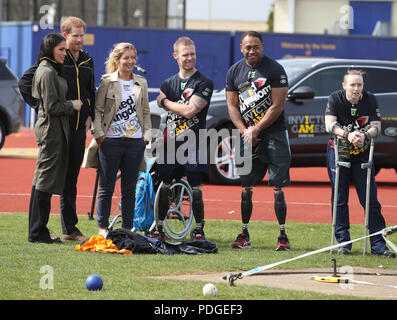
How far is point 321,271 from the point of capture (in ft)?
25.6

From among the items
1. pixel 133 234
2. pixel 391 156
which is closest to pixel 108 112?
pixel 133 234

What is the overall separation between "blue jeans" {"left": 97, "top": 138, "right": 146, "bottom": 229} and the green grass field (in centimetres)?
54

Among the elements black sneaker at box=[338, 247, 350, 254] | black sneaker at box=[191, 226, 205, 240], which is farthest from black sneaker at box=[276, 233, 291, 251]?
black sneaker at box=[191, 226, 205, 240]

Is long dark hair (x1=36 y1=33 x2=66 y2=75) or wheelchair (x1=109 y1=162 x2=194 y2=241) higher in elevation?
long dark hair (x1=36 y1=33 x2=66 y2=75)

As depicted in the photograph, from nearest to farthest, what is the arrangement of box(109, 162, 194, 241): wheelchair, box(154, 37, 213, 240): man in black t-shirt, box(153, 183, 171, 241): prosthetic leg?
box(154, 37, 213, 240): man in black t-shirt
box(153, 183, 171, 241): prosthetic leg
box(109, 162, 194, 241): wheelchair

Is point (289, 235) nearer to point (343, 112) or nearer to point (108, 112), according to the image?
point (343, 112)

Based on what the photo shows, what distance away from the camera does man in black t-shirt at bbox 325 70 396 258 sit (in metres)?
9.02

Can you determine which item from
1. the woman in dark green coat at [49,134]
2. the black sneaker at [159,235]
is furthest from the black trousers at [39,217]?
the black sneaker at [159,235]

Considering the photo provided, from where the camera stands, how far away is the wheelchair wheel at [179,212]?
31.9 ft

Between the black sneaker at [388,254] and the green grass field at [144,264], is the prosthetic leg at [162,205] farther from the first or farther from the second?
the black sneaker at [388,254]

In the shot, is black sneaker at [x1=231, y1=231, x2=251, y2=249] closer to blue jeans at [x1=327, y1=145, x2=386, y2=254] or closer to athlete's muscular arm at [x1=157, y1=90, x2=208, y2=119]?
blue jeans at [x1=327, y1=145, x2=386, y2=254]

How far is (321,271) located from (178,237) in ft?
7.55

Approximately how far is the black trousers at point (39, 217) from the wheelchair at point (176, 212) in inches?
31.9

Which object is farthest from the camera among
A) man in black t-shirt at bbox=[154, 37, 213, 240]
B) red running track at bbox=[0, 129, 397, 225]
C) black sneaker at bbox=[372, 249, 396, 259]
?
red running track at bbox=[0, 129, 397, 225]
